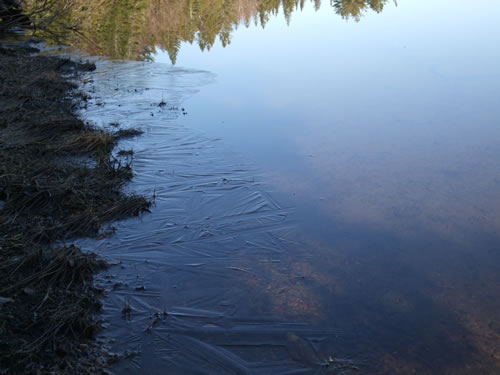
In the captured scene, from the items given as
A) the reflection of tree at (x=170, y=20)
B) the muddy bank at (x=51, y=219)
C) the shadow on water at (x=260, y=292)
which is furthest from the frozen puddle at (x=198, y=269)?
the reflection of tree at (x=170, y=20)

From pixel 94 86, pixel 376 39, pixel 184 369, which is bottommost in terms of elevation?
pixel 184 369

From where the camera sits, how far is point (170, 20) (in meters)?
18.5

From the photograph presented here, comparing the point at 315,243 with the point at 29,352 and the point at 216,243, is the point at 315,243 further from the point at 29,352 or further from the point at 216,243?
the point at 29,352

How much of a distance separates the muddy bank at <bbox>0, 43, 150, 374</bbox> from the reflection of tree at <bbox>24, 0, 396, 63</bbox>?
479 centimetres

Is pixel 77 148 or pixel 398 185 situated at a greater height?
pixel 77 148

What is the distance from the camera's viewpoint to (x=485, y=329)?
12.0 ft

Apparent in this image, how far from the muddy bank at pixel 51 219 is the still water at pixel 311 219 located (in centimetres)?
22

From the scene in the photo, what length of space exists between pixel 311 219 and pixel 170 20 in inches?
595

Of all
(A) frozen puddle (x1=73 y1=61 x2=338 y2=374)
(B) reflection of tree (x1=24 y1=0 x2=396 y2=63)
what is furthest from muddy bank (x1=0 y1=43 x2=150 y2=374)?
(B) reflection of tree (x1=24 y1=0 x2=396 y2=63)

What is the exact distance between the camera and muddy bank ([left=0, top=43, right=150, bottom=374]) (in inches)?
126

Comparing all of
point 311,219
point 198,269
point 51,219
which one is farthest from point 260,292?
point 51,219

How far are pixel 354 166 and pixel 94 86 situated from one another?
597 cm

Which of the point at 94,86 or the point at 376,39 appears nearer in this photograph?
the point at 94,86

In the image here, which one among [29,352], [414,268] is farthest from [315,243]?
[29,352]
